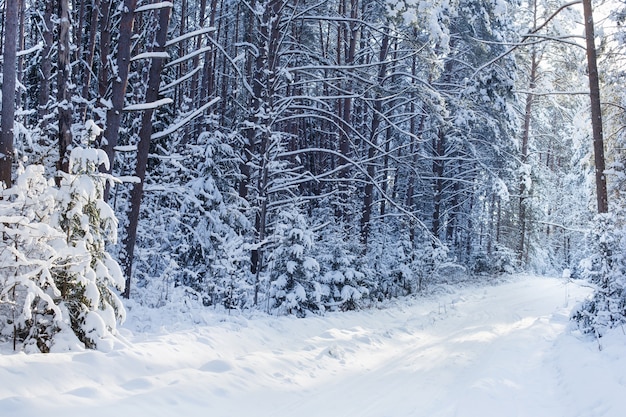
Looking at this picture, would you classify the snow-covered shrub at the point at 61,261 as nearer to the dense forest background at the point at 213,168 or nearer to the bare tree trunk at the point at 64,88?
the dense forest background at the point at 213,168

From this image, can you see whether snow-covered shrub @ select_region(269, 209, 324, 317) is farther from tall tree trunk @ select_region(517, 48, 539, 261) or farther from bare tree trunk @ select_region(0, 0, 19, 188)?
tall tree trunk @ select_region(517, 48, 539, 261)

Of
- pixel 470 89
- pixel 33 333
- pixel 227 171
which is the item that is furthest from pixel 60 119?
pixel 470 89

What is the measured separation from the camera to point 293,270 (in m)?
11.2

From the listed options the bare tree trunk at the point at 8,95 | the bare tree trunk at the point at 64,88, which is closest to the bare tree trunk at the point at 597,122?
the bare tree trunk at the point at 64,88

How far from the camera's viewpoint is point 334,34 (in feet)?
90.5

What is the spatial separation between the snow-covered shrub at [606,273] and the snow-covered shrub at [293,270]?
5873 mm

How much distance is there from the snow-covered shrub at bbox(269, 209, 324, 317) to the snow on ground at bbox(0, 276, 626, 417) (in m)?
0.89

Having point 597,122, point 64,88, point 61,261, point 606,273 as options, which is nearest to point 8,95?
point 64,88

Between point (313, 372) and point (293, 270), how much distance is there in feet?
14.0

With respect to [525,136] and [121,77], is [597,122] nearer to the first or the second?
[121,77]

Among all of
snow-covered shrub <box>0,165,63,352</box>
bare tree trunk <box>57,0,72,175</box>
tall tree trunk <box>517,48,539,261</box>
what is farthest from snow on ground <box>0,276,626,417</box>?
tall tree trunk <box>517,48,539,261</box>

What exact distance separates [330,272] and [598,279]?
634cm

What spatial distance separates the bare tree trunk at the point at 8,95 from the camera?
6.39 metres

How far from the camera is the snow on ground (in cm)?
468
